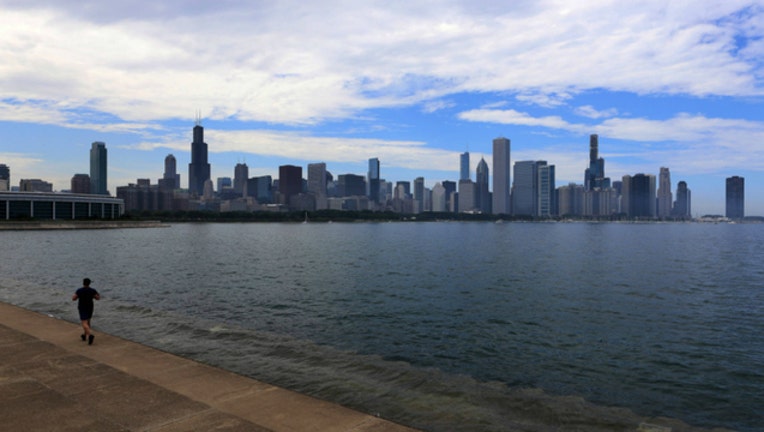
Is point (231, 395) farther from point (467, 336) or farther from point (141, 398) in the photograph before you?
point (467, 336)

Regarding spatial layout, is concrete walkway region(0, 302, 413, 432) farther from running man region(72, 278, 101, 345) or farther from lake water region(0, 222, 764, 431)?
lake water region(0, 222, 764, 431)

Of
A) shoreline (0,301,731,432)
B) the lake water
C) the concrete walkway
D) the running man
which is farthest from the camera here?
the running man

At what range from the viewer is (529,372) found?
Result: 19688mm

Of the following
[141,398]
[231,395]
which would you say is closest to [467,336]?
[231,395]

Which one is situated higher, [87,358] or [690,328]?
[87,358]

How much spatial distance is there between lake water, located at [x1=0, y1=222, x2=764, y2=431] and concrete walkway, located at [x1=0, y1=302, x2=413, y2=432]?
3.18 m

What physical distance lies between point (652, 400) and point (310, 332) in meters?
15.7

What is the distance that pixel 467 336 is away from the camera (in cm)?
2581

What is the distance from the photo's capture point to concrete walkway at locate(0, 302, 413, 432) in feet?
34.2

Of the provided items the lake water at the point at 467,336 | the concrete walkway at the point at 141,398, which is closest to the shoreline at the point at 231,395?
the concrete walkway at the point at 141,398

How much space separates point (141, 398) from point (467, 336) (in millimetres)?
17200

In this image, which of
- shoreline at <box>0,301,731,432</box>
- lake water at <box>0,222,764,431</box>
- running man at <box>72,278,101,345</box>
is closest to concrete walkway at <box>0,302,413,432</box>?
shoreline at <box>0,301,731,432</box>

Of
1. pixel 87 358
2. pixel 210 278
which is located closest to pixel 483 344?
pixel 87 358

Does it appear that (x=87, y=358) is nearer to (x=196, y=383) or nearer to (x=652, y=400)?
(x=196, y=383)
